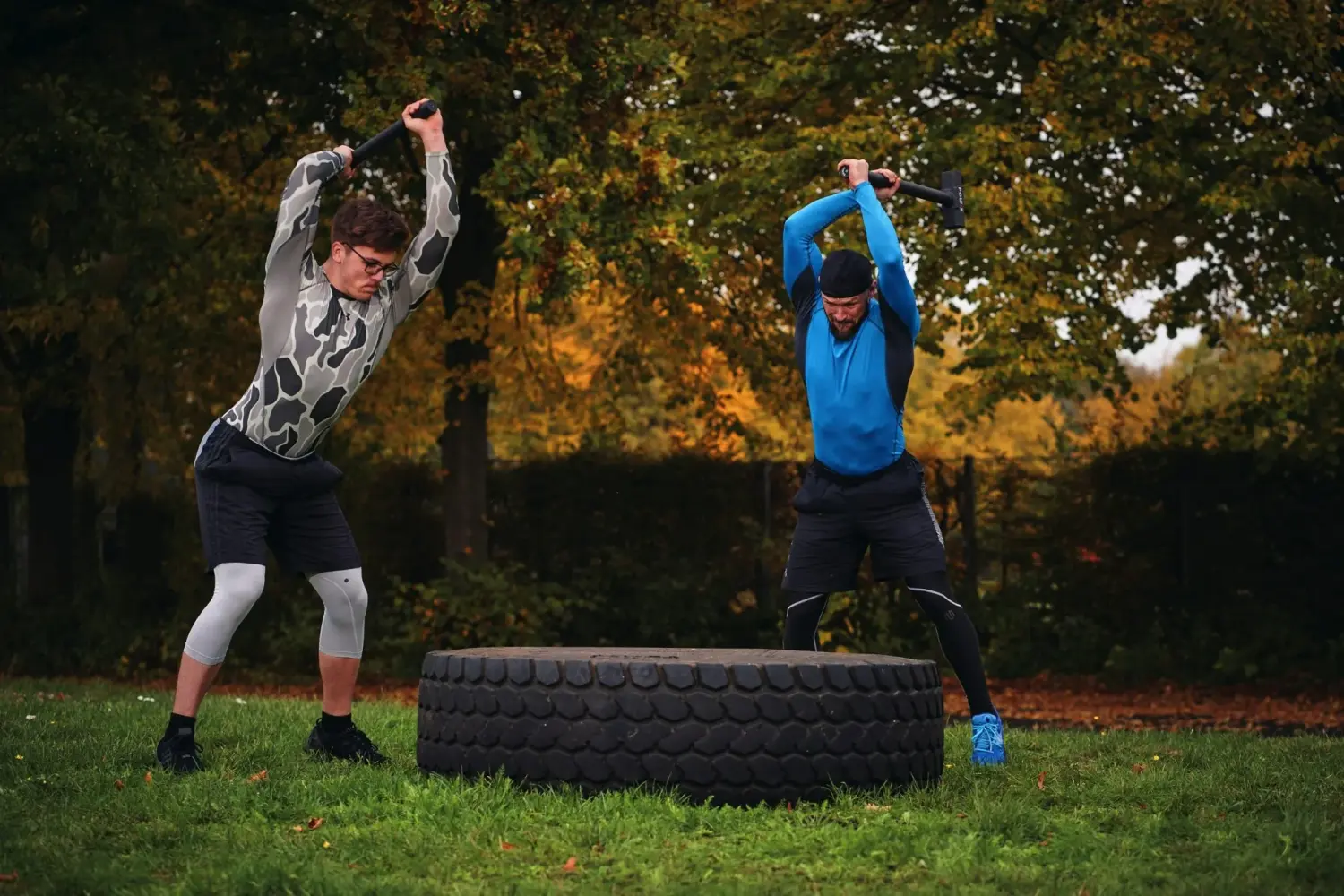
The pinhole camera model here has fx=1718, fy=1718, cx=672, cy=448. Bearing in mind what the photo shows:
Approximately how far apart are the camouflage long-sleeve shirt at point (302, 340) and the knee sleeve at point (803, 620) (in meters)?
1.76

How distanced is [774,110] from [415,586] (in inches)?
196

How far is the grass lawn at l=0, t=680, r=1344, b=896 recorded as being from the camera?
4.16 metres

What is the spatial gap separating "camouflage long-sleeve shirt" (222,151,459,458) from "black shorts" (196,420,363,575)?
0.21ft

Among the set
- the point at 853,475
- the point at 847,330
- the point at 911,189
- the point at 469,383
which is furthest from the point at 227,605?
the point at 469,383

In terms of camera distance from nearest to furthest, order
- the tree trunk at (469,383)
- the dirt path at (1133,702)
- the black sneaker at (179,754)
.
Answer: the black sneaker at (179,754) < the dirt path at (1133,702) < the tree trunk at (469,383)

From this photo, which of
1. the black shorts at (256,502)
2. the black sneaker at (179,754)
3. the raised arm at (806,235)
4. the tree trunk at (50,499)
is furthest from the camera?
the tree trunk at (50,499)

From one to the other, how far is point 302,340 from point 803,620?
80.7 inches

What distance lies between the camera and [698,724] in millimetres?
5078

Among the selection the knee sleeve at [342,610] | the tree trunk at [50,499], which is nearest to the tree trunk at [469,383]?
the tree trunk at [50,499]

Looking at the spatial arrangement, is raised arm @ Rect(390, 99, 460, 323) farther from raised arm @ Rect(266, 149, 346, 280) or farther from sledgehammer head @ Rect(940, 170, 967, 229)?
sledgehammer head @ Rect(940, 170, 967, 229)

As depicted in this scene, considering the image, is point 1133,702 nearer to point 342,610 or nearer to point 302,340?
point 342,610

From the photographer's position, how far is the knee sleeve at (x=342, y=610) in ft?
19.9

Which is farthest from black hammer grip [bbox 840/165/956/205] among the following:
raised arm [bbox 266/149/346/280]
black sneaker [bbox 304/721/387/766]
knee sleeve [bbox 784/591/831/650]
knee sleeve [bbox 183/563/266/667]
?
black sneaker [bbox 304/721/387/766]

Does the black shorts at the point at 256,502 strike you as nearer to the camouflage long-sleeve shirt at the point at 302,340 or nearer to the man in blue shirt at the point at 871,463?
the camouflage long-sleeve shirt at the point at 302,340
